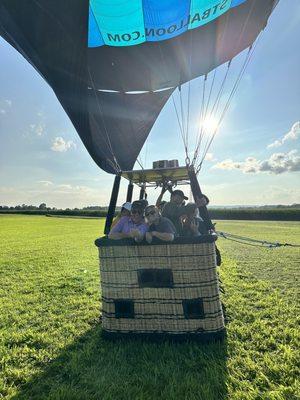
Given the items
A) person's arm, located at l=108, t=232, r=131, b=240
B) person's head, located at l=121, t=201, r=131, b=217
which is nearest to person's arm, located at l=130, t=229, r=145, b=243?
person's arm, located at l=108, t=232, r=131, b=240

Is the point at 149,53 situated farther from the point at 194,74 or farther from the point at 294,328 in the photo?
the point at 294,328

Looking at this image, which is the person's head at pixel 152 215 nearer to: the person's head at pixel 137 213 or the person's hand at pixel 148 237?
the person's head at pixel 137 213

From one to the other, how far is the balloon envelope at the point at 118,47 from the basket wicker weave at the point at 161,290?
176 cm

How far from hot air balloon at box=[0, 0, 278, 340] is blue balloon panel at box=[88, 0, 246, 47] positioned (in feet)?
0.05

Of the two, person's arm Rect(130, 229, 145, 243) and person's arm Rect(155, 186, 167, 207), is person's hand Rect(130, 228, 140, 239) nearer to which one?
person's arm Rect(130, 229, 145, 243)

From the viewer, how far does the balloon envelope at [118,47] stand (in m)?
3.92

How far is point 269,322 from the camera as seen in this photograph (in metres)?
4.11

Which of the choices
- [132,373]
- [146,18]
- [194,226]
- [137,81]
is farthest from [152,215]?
[137,81]

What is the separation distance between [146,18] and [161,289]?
394 cm

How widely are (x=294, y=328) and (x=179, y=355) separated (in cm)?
164

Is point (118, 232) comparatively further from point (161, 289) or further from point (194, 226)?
point (194, 226)

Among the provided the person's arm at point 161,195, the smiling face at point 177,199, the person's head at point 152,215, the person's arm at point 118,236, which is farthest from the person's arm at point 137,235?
the person's arm at point 161,195

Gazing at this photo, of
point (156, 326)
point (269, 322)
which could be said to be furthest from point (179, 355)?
point (269, 322)

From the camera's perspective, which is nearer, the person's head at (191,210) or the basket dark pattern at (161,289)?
the basket dark pattern at (161,289)
